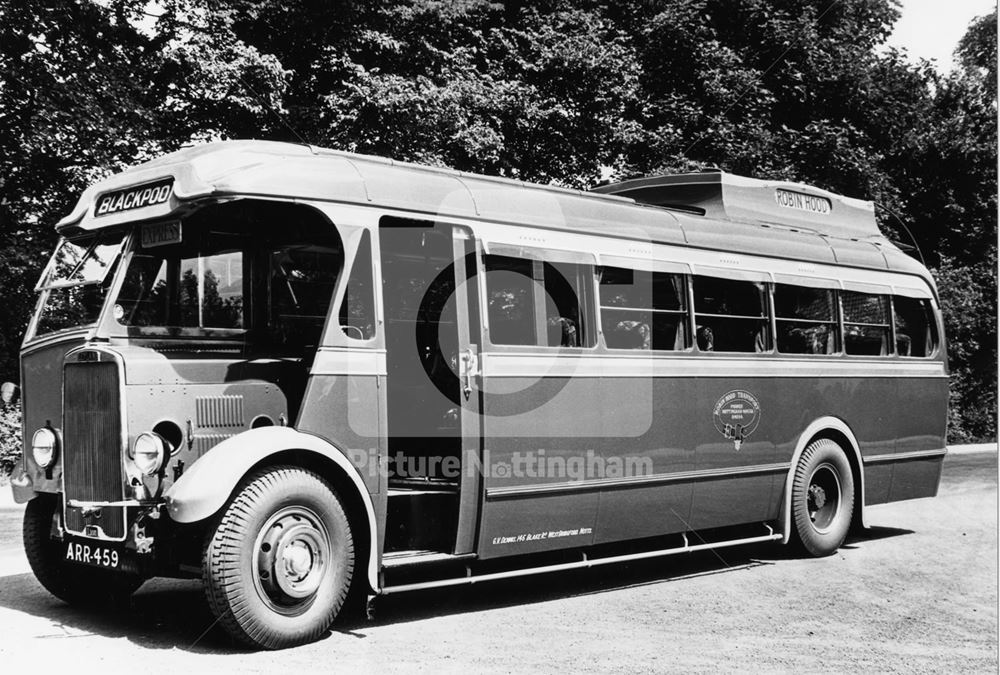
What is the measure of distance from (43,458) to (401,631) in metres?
2.75

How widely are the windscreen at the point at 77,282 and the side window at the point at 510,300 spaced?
8.85ft

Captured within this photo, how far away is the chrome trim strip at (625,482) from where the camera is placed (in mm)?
8156

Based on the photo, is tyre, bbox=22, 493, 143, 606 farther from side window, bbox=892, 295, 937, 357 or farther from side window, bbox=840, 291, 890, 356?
side window, bbox=892, 295, 937, 357

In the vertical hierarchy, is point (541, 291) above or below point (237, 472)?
above

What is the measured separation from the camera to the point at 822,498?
443 inches

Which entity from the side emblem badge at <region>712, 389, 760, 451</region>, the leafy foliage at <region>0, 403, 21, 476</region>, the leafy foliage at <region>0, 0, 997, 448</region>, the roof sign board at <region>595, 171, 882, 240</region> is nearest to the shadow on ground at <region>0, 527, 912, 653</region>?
the side emblem badge at <region>712, 389, 760, 451</region>

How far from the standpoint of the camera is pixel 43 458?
7.55m

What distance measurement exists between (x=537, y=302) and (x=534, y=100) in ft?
44.3

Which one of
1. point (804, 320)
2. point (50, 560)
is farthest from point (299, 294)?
point (804, 320)

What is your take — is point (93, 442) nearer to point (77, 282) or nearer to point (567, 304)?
point (77, 282)

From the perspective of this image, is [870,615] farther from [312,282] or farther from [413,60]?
[413,60]

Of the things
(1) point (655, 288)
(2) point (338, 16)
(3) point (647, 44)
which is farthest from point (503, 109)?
(1) point (655, 288)

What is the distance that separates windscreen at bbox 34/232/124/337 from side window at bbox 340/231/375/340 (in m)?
1.65

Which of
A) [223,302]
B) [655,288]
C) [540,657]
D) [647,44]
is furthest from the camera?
[647,44]
